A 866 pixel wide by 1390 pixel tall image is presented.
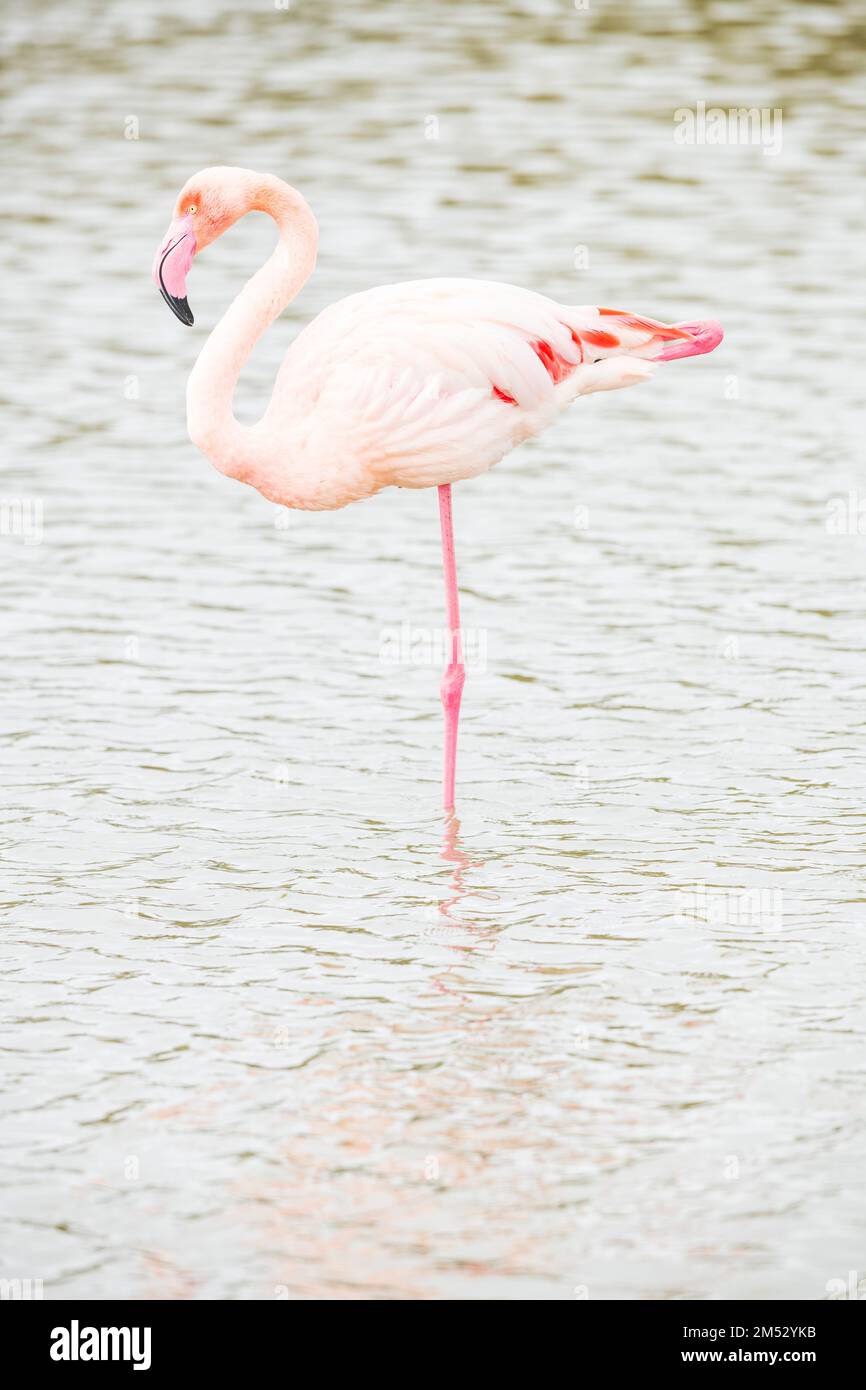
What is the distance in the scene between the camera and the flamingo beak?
22.1ft

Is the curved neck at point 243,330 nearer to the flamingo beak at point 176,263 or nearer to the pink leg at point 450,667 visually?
the flamingo beak at point 176,263

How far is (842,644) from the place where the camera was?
9.25 meters

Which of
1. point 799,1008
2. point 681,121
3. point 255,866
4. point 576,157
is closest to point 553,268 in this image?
point 576,157

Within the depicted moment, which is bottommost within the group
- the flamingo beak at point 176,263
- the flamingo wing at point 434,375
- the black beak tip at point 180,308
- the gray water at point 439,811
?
the gray water at point 439,811

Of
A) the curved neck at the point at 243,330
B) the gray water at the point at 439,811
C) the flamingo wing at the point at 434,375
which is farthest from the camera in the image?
the flamingo wing at the point at 434,375

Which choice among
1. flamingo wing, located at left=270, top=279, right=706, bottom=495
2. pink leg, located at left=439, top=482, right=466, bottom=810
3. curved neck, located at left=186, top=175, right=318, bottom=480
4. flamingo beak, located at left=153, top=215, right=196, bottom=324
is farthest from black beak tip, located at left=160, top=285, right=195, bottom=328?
pink leg, located at left=439, top=482, right=466, bottom=810

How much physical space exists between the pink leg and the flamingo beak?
1.25 metres

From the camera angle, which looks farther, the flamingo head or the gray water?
the flamingo head

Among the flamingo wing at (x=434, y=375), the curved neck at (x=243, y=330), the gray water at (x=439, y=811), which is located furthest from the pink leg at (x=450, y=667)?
the curved neck at (x=243, y=330)

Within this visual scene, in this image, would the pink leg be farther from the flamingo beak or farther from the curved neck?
the flamingo beak

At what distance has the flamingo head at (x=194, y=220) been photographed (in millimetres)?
6773
